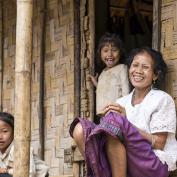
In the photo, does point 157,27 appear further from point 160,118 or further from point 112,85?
point 160,118

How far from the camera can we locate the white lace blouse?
479 cm

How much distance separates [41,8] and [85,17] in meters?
0.83

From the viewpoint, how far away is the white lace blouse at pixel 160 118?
4785mm

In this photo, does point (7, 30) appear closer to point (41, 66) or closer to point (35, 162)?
point (41, 66)

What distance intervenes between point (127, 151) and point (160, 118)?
1.31ft

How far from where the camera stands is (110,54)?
235 inches

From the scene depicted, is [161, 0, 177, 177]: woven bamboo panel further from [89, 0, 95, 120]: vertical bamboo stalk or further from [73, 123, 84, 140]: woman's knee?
[89, 0, 95, 120]: vertical bamboo stalk

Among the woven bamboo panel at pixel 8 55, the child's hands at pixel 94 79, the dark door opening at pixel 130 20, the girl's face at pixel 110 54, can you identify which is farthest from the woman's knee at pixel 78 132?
the woven bamboo panel at pixel 8 55

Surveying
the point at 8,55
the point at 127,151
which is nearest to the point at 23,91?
the point at 127,151

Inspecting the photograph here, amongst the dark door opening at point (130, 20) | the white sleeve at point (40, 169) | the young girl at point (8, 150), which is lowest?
the white sleeve at point (40, 169)

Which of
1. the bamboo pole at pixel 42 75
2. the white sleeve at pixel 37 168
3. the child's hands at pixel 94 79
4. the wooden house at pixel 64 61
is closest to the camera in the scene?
the white sleeve at pixel 37 168

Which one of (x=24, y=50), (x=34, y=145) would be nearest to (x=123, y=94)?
(x=24, y=50)

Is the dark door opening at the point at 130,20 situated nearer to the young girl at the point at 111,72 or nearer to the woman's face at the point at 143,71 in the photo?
the young girl at the point at 111,72

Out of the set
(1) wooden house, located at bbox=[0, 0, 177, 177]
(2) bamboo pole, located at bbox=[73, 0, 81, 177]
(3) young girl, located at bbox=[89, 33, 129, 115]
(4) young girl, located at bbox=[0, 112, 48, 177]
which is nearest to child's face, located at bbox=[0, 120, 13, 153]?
(4) young girl, located at bbox=[0, 112, 48, 177]
